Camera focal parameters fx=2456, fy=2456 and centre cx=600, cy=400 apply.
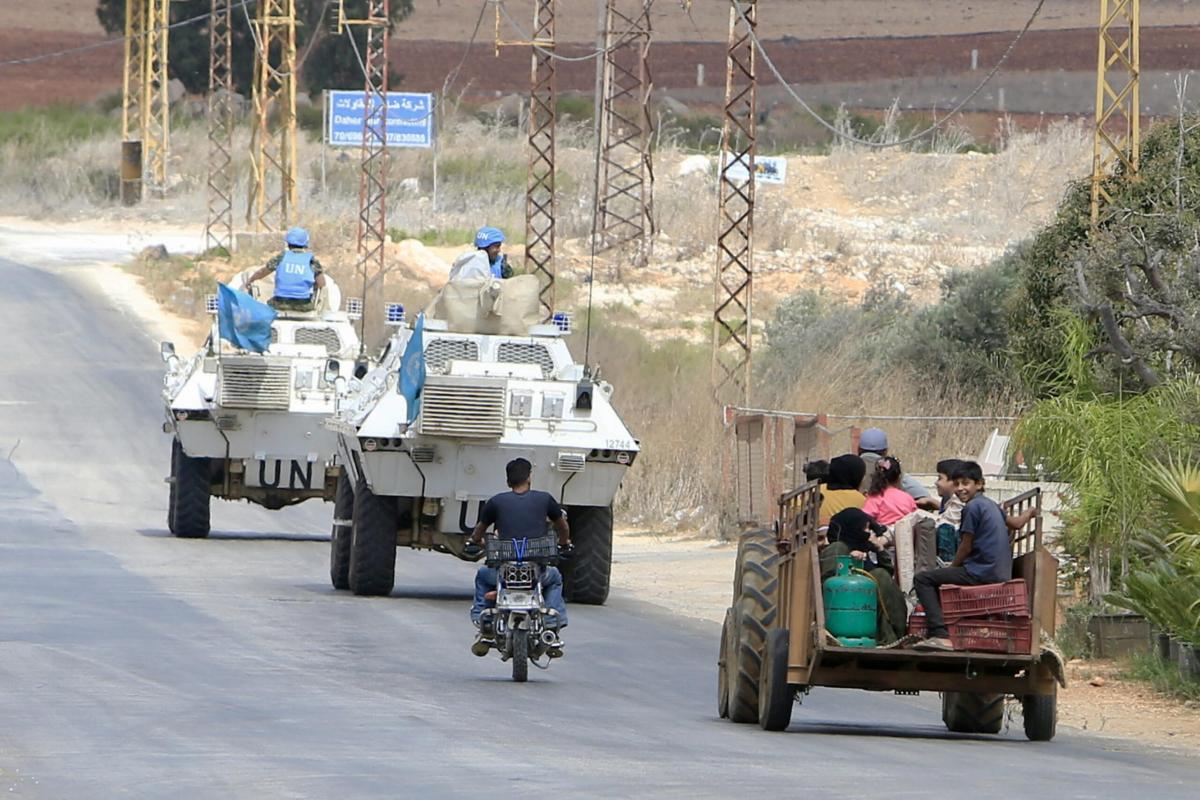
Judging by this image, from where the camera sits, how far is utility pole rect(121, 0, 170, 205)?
66.8m

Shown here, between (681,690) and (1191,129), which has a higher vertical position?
(1191,129)

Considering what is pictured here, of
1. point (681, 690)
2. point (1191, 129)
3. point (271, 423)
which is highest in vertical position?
point (1191, 129)

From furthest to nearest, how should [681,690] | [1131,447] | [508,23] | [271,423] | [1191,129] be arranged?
[508,23] < [1191,129] < [271,423] < [1131,447] < [681,690]

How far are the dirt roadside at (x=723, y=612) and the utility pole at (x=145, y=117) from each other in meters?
40.3

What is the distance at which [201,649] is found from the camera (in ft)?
52.5

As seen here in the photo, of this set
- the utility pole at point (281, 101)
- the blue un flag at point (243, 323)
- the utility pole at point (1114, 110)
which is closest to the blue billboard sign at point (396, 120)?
the utility pole at point (281, 101)

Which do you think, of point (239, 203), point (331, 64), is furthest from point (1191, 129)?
point (331, 64)

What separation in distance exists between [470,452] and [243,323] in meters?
6.26

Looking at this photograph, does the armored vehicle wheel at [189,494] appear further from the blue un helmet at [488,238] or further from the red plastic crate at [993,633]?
the red plastic crate at [993,633]

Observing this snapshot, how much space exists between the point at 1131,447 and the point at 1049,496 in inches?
121

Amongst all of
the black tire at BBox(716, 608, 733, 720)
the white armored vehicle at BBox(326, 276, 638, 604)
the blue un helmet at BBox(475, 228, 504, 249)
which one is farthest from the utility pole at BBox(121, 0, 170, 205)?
the black tire at BBox(716, 608, 733, 720)

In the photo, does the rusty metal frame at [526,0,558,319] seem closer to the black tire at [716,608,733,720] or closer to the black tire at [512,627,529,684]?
the black tire at [512,627,529,684]

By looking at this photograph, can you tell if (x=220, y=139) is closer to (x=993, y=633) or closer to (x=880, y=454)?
(x=880, y=454)

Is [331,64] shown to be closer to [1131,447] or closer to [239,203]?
[239,203]
